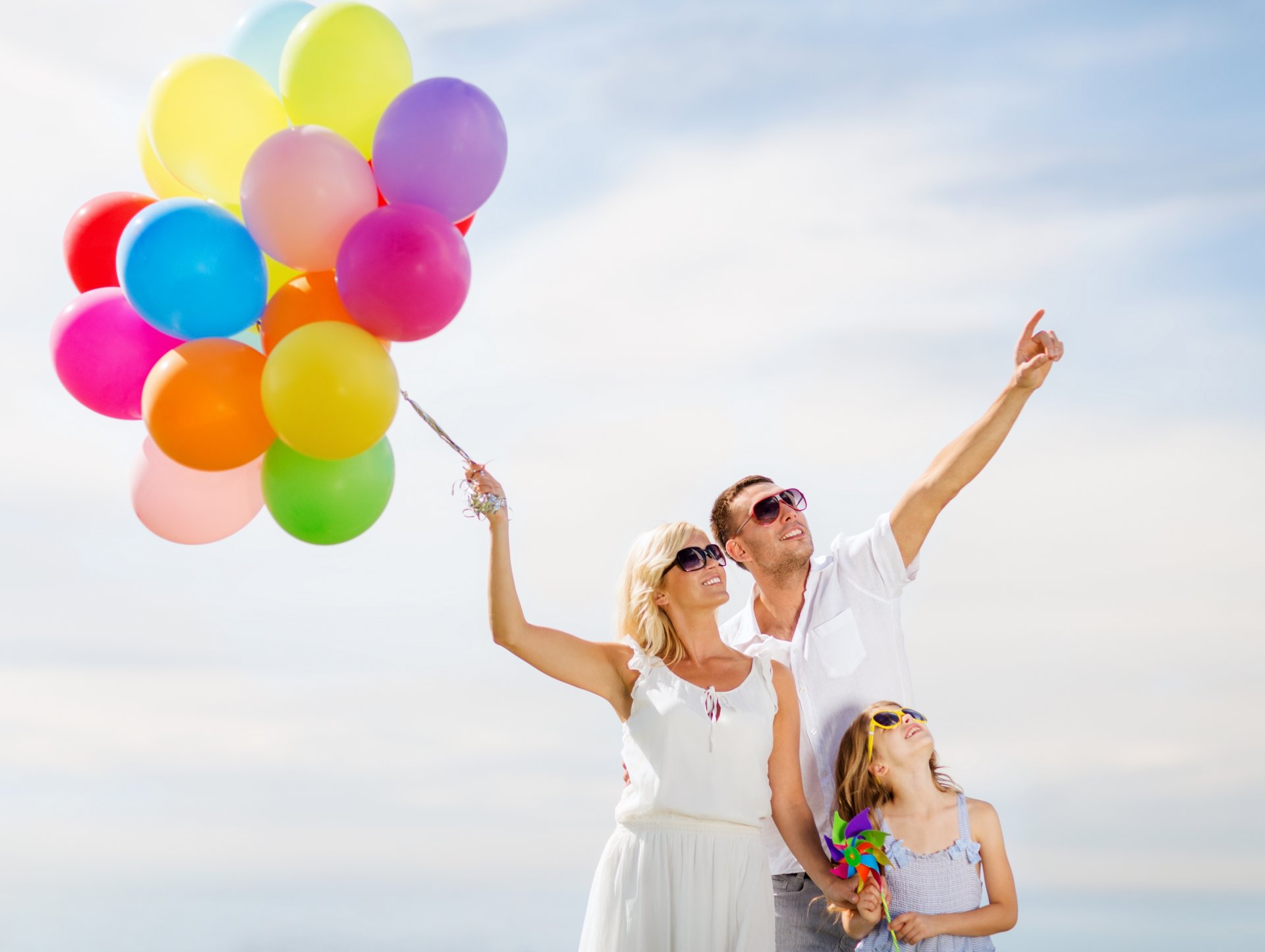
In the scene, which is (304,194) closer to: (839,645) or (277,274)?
(277,274)

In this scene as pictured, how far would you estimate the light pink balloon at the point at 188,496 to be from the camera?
409 cm

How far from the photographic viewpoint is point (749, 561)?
4988mm

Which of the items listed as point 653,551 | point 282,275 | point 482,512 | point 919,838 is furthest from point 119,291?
point 919,838

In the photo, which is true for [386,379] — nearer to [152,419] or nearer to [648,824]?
[152,419]

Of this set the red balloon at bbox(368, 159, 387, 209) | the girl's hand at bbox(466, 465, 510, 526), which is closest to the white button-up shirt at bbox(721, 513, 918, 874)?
the girl's hand at bbox(466, 465, 510, 526)

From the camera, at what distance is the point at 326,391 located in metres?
3.62

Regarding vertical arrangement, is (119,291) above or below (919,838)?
above

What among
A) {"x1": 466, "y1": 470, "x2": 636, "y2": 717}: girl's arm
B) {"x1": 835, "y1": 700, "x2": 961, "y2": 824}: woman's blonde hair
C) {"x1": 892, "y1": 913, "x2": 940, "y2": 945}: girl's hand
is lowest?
{"x1": 892, "y1": 913, "x2": 940, "y2": 945}: girl's hand

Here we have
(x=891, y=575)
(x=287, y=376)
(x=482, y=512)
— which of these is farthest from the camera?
(x=891, y=575)

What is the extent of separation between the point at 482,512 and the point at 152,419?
100cm

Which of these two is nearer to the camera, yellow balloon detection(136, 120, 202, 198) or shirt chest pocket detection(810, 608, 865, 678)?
yellow balloon detection(136, 120, 202, 198)

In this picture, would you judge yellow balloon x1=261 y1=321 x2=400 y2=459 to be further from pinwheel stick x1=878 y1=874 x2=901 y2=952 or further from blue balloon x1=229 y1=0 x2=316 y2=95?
pinwheel stick x1=878 y1=874 x2=901 y2=952

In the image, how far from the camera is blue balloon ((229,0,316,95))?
4.25m

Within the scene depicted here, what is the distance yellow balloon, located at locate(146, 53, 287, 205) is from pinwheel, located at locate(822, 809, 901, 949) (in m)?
2.83
